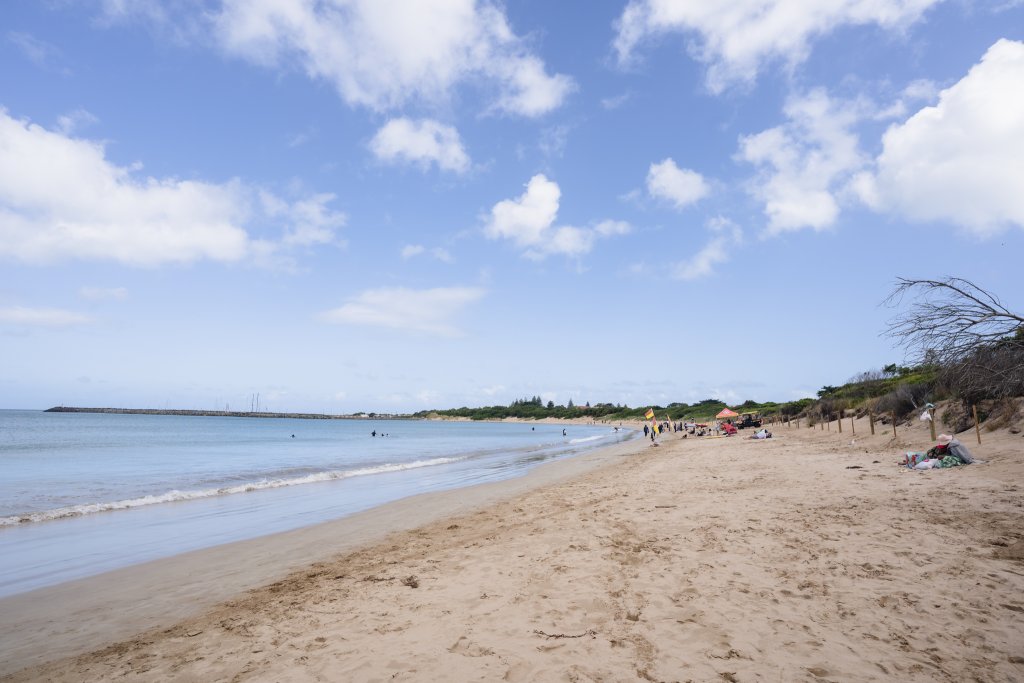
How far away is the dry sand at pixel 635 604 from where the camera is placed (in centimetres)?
418

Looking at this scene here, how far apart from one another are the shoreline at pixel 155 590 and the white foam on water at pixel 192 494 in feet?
22.8

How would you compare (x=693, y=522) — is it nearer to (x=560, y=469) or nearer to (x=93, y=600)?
(x=93, y=600)

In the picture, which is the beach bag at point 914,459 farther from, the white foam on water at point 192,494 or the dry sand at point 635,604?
the white foam on water at point 192,494

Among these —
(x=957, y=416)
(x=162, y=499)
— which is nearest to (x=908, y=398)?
(x=957, y=416)

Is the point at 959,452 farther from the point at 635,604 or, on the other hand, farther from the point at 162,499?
the point at 162,499

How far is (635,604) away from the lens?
17.5 feet

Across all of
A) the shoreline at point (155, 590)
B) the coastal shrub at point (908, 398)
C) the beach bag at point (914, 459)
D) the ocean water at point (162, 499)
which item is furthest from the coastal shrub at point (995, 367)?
the coastal shrub at point (908, 398)

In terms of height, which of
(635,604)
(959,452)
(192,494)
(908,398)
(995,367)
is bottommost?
(192,494)

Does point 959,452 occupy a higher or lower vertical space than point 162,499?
higher

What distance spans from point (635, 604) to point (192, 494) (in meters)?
16.8

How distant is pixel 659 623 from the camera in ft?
15.9

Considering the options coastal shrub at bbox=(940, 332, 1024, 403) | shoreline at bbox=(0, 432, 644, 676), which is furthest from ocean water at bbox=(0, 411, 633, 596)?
coastal shrub at bbox=(940, 332, 1024, 403)

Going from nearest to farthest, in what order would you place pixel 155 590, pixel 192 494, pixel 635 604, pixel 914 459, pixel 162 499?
pixel 635 604 < pixel 155 590 < pixel 914 459 < pixel 162 499 < pixel 192 494

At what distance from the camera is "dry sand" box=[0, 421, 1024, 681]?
4.18 m
